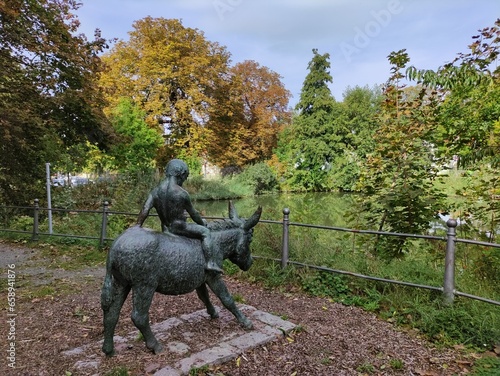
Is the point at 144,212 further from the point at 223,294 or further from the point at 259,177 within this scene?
the point at 259,177

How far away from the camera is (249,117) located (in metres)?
34.0

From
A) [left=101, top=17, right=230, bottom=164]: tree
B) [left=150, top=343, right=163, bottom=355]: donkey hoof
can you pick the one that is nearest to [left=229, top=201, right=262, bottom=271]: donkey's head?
[left=150, top=343, right=163, bottom=355]: donkey hoof

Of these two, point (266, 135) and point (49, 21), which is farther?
point (266, 135)

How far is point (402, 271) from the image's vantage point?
17.0 ft

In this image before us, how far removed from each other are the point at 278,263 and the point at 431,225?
260cm

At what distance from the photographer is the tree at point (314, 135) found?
29.5 metres

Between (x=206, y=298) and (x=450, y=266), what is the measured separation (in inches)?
118

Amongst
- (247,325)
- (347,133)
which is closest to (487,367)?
(247,325)

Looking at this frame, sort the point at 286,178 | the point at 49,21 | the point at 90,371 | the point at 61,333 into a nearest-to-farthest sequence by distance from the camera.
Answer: the point at 90,371 → the point at 61,333 → the point at 49,21 → the point at 286,178

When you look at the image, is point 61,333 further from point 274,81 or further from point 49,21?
point 274,81

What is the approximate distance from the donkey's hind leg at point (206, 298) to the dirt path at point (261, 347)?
0.29 ft

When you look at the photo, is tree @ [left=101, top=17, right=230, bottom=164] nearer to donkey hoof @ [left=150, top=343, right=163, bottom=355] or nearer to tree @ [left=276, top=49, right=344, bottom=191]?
tree @ [left=276, top=49, right=344, bottom=191]

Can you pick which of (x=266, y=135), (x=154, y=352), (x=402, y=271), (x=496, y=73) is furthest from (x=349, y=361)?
(x=266, y=135)

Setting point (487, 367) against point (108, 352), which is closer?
point (108, 352)
